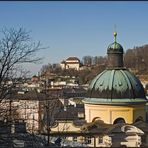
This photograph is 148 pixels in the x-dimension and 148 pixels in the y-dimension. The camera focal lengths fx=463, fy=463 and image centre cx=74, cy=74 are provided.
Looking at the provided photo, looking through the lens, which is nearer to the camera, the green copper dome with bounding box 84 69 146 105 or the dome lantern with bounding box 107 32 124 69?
the green copper dome with bounding box 84 69 146 105

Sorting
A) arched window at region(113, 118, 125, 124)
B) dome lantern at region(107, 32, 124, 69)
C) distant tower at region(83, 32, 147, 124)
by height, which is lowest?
arched window at region(113, 118, 125, 124)

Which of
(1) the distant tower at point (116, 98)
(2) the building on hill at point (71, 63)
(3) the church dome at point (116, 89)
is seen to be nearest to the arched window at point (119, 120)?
(1) the distant tower at point (116, 98)

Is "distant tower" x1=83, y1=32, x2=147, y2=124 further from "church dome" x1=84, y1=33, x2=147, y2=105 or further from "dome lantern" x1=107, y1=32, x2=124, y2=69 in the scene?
"dome lantern" x1=107, y1=32, x2=124, y2=69

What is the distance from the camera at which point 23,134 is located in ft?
36.1

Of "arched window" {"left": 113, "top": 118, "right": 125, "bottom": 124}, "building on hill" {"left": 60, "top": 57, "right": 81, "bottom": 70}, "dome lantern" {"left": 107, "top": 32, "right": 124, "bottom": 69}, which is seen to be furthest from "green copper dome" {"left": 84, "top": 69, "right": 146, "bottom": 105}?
"building on hill" {"left": 60, "top": 57, "right": 81, "bottom": 70}

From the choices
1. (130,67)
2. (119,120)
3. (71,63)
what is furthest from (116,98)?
(71,63)

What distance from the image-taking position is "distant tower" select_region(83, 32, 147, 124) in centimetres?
2444

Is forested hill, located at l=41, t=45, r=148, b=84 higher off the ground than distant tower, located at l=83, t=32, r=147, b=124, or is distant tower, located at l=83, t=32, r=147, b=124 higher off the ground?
forested hill, located at l=41, t=45, r=148, b=84

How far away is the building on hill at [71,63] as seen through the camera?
133250mm

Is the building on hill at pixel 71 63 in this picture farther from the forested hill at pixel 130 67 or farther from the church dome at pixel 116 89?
the church dome at pixel 116 89

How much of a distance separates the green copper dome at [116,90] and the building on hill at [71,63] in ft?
349

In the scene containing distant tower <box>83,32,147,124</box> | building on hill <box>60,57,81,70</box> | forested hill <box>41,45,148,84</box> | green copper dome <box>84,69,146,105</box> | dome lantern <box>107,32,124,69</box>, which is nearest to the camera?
distant tower <box>83,32,147,124</box>

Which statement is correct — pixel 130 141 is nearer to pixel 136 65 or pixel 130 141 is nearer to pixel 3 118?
pixel 3 118

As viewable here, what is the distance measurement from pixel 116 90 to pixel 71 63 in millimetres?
110909
